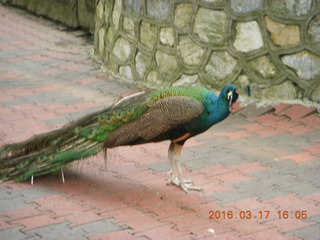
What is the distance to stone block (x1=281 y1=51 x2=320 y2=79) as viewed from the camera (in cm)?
619

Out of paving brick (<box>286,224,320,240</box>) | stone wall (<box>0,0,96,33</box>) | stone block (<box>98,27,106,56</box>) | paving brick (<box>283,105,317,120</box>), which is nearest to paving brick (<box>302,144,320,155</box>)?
paving brick (<box>283,105,317,120</box>)

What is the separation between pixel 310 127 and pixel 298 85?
0.48 metres

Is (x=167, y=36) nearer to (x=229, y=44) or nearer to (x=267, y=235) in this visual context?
(x=229, y=44)

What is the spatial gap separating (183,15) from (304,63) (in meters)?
1.38

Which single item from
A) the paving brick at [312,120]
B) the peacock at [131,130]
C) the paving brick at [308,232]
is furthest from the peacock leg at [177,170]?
the paving brick at [312,120]

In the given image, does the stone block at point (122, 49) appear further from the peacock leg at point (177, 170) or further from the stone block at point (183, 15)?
the peacock leg at point (177, 170)

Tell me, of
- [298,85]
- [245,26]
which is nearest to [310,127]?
[298,85]

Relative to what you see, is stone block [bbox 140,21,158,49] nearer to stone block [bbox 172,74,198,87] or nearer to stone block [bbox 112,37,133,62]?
stone block [bbox 112,37,133,62]

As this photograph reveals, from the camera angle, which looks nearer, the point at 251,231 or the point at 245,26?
the point at 251,231

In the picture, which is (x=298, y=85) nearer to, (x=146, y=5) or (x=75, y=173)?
(x=146, y=5)

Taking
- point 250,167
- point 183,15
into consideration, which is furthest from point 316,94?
point 183,15

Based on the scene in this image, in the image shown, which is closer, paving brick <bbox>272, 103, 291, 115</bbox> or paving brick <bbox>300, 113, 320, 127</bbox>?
paving brick <bbox>300, 113, 320, 127</bbox>

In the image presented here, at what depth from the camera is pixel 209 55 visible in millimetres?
6641

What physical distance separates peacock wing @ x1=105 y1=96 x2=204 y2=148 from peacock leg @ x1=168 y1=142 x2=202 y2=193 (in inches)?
11.7
